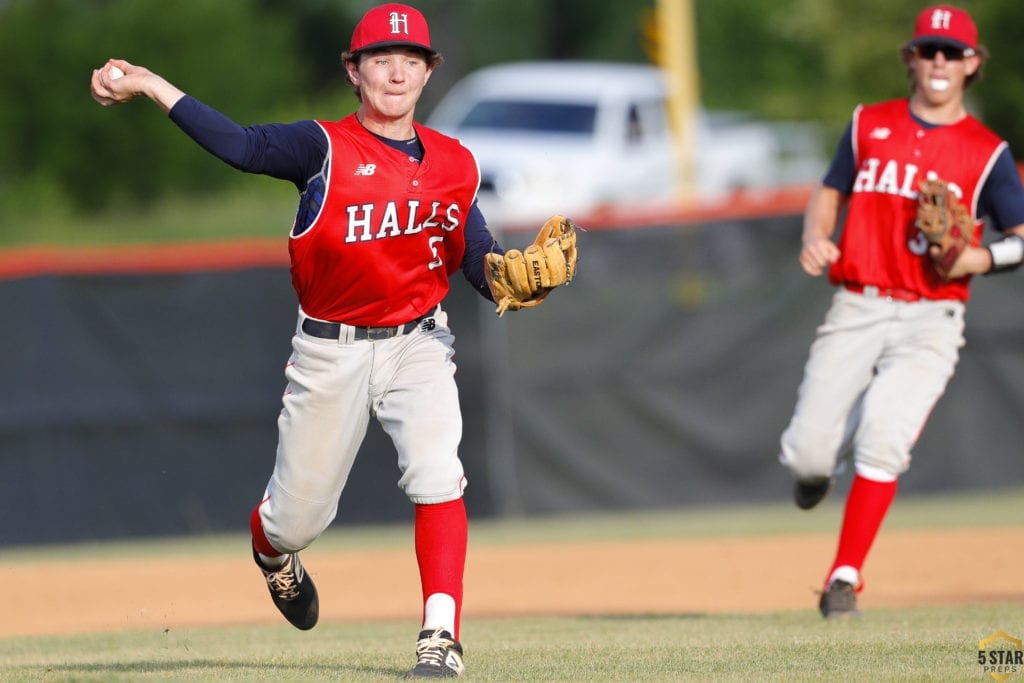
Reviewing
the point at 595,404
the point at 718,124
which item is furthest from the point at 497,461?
the point at 718,124

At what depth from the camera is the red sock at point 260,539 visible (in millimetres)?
5629

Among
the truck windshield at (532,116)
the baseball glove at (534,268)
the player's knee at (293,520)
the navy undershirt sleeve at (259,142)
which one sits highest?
the navy undershirt sleeve at (259,142)

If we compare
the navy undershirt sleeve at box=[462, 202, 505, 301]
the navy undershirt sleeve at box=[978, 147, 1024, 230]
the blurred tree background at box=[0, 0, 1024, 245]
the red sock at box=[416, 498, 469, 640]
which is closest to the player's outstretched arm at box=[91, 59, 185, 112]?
the navy undershirt sleeve at box=[462, 202, 505, 301]

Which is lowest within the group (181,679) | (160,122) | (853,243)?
(160,122)

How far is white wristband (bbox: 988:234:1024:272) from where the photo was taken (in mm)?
6355

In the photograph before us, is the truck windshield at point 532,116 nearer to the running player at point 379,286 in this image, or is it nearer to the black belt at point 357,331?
the running player at point 379,286

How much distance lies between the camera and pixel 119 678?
4.68 m

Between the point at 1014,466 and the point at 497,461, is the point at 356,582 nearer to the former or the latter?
the point at 497,461

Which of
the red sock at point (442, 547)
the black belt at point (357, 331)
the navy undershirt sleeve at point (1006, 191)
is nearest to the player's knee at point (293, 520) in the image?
the red sock at point (442, 547)

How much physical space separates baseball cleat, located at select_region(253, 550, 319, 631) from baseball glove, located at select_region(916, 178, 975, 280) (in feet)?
8.80

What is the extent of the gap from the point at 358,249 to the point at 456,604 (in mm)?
1150

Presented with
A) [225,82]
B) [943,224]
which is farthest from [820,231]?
[225,82]

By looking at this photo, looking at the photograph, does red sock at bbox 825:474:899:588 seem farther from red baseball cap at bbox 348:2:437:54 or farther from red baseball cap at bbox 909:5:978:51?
red baseball cap at bbox 348:2:437:54

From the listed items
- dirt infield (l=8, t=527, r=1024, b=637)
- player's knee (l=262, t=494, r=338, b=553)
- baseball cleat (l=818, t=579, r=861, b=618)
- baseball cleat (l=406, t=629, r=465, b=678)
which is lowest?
dirt infield (l=8, t=527, r=1024, b=637)
